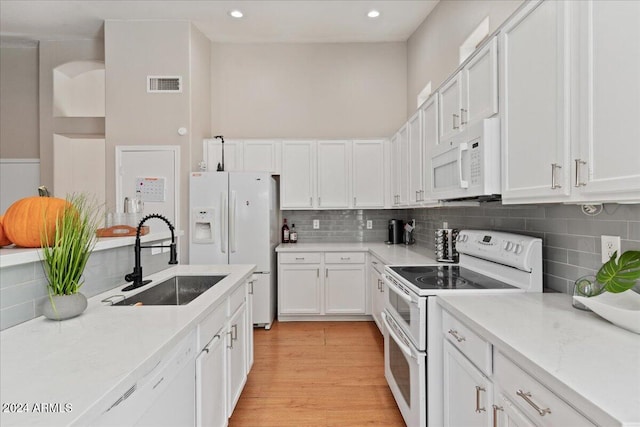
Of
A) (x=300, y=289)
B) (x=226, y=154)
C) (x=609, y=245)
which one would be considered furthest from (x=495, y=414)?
(x=226, y=154)

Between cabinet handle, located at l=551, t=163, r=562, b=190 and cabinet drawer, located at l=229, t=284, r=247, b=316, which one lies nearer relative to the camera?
cabinet handle, located at l=551, t=163, r=562, b=190

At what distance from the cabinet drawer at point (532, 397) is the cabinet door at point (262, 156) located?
356cm

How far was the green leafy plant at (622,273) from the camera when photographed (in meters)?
1.17

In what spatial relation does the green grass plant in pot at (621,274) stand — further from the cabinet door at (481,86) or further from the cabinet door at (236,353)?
the cabinet door at (236,353)

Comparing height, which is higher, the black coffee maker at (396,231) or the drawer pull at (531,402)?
the black coffee maker at (396,231)

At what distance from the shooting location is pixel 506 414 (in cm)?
115

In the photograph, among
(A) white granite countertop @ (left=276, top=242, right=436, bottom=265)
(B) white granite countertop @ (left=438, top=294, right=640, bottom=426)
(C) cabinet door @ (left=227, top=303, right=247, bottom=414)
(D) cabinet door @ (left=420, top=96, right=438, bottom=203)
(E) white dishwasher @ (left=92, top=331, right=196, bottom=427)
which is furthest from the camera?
(A) white granite countertop @ (left=276, top=242, right=436, bottom=265)

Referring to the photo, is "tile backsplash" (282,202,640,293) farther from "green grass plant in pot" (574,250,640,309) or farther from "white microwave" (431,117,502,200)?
"white microwave" (431,117,502,200)

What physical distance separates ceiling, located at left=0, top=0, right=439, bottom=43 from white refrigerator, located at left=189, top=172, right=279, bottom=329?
1814 mm

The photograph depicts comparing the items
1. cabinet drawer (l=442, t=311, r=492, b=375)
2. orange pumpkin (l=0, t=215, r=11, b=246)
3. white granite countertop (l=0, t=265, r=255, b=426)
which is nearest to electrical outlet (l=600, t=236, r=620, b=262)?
cabinet drawer (l=442, t=311, r=492, b=375)

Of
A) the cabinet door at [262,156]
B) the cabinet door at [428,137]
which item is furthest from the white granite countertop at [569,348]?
the cabinet door at [262,156]

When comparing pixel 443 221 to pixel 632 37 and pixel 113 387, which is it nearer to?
pixel 632 37

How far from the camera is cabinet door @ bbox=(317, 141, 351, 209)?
4.39 metres

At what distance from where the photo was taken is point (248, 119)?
4711mm
